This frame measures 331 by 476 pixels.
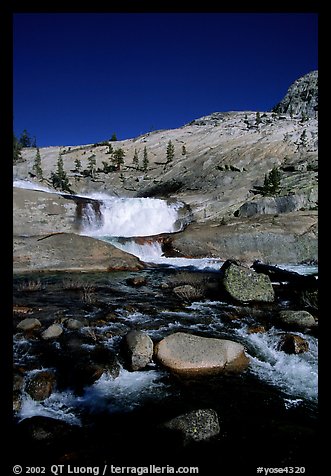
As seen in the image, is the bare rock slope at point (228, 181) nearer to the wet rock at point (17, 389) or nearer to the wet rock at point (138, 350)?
the wet rock at point (138, 350)

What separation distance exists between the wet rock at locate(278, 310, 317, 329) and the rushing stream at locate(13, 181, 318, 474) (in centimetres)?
50

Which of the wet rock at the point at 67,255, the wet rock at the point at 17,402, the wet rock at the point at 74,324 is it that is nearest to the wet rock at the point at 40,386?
the wet rock at the point at 17,402

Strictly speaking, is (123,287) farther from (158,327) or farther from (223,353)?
(223,353)

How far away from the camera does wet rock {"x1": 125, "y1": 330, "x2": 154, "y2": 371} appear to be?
248 inches

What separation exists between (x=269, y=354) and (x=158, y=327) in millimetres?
3141

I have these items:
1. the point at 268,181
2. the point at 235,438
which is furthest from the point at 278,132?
the point at 235,438

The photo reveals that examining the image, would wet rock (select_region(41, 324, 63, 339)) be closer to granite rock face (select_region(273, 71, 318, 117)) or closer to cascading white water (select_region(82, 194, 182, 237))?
cascading white water (select_region(82, 194, 182, 237))

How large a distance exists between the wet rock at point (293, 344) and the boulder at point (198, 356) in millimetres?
1118

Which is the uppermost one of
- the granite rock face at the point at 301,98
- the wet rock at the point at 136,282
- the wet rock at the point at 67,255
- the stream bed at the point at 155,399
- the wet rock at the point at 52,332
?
the granite rock face at the point at 301,98

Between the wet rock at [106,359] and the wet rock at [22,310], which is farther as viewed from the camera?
the wet rock at [22,310]

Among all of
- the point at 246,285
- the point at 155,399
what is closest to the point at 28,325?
the point at 155,399

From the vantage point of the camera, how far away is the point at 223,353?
6.47 meters

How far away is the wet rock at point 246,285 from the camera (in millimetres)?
10914

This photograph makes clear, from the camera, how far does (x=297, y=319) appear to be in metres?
8.67
